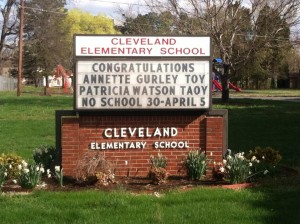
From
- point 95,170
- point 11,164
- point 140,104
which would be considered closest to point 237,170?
point 140,104

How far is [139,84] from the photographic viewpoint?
933cm

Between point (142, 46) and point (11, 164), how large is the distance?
292cm

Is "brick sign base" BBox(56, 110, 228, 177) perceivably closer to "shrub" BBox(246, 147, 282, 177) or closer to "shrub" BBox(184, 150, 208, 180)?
"shrub" BBox(184, 150, 208, 180)

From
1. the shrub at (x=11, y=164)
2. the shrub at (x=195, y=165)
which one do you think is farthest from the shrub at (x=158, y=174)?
the shrub at (x=11, y=164)

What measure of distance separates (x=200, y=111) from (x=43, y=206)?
3569 millimetres

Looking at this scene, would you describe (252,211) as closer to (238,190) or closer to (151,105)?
(238,190)

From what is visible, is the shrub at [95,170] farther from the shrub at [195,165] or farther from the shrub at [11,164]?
the shrub at [195,165]

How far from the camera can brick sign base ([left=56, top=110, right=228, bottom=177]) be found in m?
9.38

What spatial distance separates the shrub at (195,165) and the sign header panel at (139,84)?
924 mm

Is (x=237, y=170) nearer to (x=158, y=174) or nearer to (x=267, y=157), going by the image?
(x=158, y=174)

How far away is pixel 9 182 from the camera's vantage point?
8961 millimetres

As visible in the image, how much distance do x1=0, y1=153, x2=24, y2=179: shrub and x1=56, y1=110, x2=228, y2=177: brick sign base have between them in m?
0.73

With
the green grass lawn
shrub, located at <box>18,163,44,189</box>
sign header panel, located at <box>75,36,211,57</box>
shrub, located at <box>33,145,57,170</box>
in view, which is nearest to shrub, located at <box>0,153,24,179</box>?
shrub, located at <box>33,145,57,170</box>

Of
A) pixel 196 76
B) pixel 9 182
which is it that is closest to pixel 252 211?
pixel 196 76
